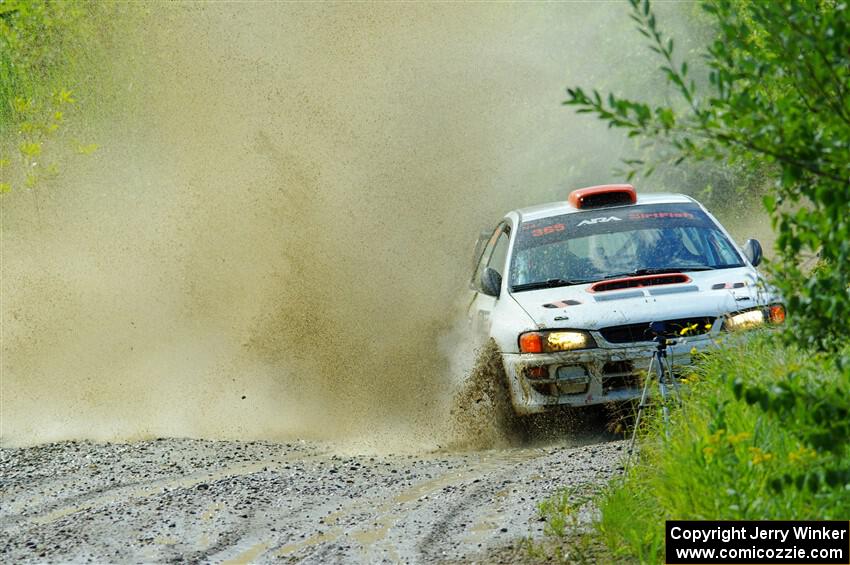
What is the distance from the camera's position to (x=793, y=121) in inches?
148

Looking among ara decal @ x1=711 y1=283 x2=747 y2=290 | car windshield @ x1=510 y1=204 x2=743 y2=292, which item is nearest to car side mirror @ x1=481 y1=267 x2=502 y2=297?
car windshield @ x1=510 y1=204 x2=743 y2=292

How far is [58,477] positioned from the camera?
8641mm

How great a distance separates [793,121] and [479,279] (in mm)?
6747

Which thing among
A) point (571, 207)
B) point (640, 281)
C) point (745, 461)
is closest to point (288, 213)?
point (571, 207)

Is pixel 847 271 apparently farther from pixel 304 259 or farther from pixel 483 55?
pixel 483 55

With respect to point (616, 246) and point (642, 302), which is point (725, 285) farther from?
point (616, 246)

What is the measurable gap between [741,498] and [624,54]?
1461cm

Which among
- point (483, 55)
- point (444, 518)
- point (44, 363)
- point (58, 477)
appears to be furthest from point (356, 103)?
point (444, 518)

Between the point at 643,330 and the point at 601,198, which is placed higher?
the point at 601,198

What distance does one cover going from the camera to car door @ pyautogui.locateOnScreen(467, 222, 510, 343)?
9573 mm

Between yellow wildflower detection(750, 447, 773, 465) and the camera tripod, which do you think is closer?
yellow wildflower detection(750, 447, 773, 465)

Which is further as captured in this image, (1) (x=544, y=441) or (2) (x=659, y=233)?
(2) (x=659, y=233)

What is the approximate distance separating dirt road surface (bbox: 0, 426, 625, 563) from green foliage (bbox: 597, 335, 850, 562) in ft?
1.97

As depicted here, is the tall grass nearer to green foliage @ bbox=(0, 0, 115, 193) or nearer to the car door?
the car door
